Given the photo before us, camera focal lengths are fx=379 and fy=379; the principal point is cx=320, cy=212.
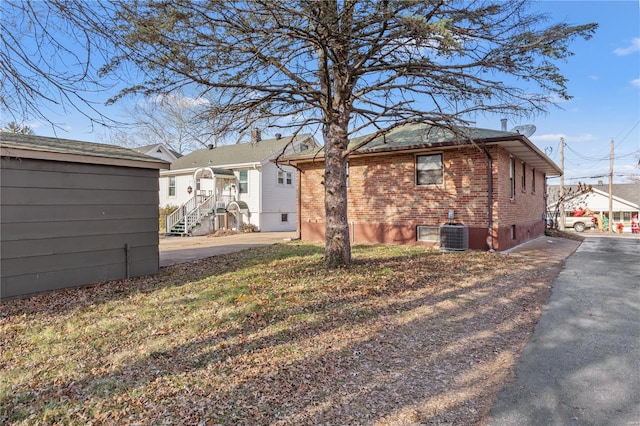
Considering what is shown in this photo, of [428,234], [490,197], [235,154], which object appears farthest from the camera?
[235,154]

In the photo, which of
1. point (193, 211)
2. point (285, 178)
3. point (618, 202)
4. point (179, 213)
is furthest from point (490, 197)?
point (618, 202)

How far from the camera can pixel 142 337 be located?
4109 millimetres

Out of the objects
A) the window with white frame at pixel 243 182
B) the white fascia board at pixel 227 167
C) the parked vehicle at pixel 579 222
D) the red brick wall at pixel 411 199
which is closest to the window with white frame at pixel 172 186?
the white fascia board at pixel 227 167

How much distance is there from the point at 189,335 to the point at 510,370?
10.5 ft

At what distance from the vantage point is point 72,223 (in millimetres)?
6375

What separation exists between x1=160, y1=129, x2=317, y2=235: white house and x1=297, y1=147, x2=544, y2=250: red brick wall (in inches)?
258

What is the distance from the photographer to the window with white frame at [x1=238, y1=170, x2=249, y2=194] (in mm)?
21594

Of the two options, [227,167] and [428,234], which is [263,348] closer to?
[428,234]

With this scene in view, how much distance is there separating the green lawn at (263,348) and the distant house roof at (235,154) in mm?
15467

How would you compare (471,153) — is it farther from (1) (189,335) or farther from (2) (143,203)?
(1) (189,335)

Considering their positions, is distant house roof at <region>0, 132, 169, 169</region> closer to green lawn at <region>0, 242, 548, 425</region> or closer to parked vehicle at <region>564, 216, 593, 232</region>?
green lawn at <region>0, 242, 548, 425</region>

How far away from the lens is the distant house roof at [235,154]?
21.8 metres

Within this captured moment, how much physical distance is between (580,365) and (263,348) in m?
2.96

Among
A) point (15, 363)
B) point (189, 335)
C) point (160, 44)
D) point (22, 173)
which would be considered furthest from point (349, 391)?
point (22, 173)
